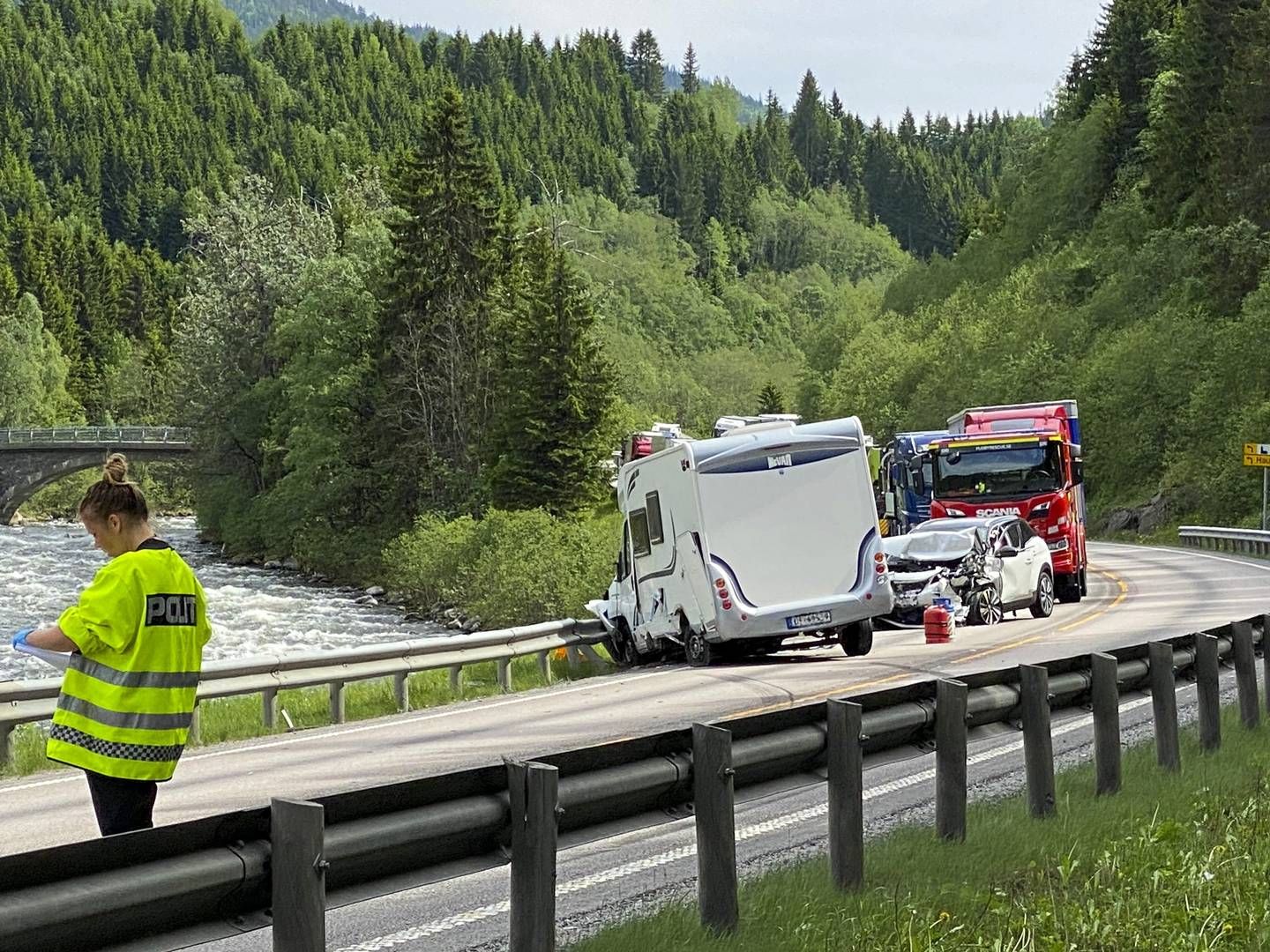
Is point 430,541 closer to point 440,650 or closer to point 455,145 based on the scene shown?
point 455,145

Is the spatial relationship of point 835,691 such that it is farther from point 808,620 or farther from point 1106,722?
point 1106,722

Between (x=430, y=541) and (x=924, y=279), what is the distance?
72.7 meters

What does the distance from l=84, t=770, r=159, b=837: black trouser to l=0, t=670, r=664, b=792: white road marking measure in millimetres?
7160

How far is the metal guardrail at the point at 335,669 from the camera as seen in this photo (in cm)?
1492

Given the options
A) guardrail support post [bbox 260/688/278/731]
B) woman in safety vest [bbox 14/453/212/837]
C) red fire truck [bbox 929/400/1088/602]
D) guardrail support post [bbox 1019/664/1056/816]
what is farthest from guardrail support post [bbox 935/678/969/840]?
red fire truck [bbox 929/400/1088/602]

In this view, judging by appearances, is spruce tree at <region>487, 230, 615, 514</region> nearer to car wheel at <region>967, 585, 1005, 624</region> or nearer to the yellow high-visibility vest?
car wheel at <region>967, 585, 1005, 624</region>

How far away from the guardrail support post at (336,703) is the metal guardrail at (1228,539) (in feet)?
118

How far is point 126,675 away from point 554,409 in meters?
55.1

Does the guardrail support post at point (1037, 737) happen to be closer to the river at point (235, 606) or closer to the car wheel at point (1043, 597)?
the car wheel at point (1043, 597)

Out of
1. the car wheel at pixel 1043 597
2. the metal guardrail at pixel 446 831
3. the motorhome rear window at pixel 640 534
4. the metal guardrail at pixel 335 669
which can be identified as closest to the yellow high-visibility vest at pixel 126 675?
the metal guardrail at pixel 446 831

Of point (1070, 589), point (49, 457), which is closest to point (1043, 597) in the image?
point (1070, 589)

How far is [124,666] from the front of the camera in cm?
628

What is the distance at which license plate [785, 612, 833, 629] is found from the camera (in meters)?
21.4

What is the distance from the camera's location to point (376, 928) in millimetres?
7410
